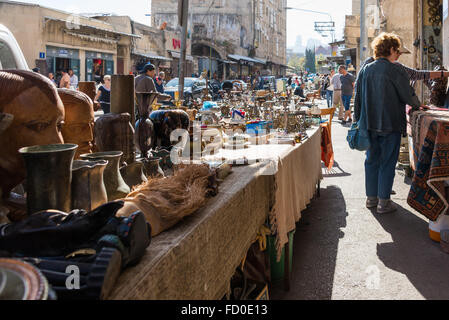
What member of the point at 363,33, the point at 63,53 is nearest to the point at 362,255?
the point at 363,33

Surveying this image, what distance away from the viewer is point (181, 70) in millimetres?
6320

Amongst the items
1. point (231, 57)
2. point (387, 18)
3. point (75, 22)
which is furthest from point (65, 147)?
point (231, 57)

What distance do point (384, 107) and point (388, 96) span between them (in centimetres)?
12

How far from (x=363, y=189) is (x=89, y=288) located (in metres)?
5.17

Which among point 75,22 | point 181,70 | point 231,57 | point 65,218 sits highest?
point 231,57

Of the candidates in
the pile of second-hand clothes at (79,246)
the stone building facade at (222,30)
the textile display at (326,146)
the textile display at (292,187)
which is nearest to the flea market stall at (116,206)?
the pile of second-hand clothes at (79,246)

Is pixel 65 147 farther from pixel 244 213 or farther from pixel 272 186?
pixel 272 186

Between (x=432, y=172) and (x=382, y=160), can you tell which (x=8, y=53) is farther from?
(x=382, y=160)

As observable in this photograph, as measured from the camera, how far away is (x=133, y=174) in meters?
1.89

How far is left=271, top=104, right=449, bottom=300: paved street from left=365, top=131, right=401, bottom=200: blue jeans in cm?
30

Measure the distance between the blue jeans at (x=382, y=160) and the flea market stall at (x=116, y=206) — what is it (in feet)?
6.95

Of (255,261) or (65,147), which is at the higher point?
(65,147)

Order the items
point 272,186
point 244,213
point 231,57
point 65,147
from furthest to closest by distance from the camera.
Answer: point 231,57 < point 272,186 < point 244,213 < point 65,147

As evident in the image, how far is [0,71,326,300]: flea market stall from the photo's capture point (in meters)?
1.04
